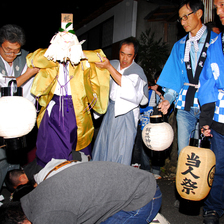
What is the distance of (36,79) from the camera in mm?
2551

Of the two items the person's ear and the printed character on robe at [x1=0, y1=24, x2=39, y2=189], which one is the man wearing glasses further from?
the person's ear

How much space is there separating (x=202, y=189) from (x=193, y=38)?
1.68 m

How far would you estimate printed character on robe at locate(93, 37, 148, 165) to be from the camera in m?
2.74

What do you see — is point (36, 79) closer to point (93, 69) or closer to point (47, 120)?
point (47, 120)

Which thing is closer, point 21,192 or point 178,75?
point 21,192

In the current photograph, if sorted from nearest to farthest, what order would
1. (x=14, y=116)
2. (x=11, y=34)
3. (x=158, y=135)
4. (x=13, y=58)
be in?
(x=14, y=116), (x=158, y=135), (x=11, y=34), (x=13, y=58)

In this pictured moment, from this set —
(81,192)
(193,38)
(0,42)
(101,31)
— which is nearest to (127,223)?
(81,192)

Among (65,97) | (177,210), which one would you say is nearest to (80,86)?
(65,97)

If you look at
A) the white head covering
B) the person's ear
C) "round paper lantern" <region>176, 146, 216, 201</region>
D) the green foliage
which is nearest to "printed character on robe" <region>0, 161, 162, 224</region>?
"round paper lantern" <region>176, 146, 216, 201</region>

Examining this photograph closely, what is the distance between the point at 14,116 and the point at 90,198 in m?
0.93

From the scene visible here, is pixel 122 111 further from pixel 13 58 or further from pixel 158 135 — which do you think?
pixel 13 58

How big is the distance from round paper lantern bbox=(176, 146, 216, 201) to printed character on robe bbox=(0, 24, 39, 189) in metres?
1.93

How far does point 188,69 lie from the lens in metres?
2.51

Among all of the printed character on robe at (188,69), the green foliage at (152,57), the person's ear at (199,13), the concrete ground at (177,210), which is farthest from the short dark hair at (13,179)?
the green foliage at (152,57)
